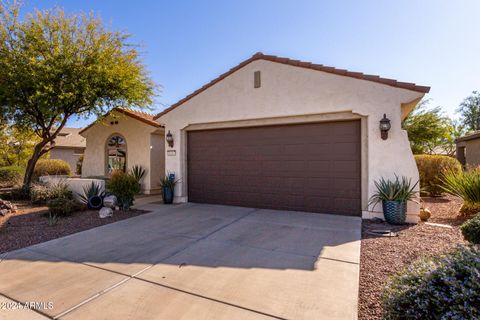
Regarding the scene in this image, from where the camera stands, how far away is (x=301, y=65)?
7.83 metres

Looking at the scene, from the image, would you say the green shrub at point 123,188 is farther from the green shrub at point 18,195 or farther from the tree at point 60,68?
the green shrub at point 18,195

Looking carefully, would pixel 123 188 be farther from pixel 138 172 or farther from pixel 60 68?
pixel 60 68

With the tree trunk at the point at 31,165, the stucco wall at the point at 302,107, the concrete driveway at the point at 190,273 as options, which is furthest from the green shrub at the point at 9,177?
the concrete driveway at the point at 190,273

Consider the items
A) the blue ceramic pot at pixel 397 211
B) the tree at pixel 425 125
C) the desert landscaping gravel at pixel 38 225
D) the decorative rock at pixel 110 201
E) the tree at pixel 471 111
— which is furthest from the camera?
the tree at pixel 471 111

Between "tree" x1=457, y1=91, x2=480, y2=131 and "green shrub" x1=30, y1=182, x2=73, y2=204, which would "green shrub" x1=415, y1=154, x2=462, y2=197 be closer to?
"green shrub" x1=30, y1=182, x2=73, y2=204

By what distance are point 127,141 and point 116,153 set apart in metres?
1.25

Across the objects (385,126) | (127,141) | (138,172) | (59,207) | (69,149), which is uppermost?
(69,149)

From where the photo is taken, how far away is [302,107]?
25.7 ft

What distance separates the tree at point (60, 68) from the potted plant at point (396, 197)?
433 inches

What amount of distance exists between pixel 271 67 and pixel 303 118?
1.99m

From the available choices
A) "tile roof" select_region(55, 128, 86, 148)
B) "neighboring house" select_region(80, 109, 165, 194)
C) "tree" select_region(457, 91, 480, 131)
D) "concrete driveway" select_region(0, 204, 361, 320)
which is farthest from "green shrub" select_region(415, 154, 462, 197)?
"tree" select_region(457, 91, 480, 131)

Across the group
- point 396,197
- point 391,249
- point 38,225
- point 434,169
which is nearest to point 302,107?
point 396,197

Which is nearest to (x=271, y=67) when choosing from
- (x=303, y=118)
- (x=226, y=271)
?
(x=303, y=118)

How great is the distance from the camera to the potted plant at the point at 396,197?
6496 mm
